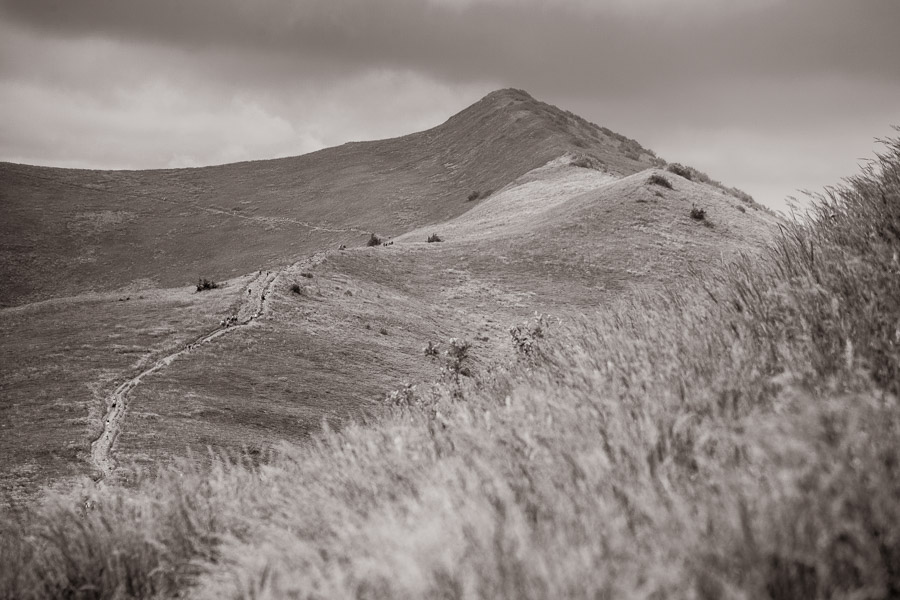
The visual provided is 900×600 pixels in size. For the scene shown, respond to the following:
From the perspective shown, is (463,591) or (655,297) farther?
(655,297)

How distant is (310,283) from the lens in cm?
2539

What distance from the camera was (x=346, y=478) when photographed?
4172mm

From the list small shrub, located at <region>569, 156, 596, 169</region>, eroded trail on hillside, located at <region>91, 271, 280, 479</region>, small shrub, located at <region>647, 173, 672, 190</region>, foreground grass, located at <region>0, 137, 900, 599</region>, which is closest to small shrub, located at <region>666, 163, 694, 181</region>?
small shrub, located at <region>647, 173, 672, 190</region>

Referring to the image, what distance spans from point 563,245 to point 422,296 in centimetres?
785

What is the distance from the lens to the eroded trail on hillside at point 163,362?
1317cm

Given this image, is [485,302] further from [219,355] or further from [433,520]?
[433,520]

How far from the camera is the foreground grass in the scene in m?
2.23

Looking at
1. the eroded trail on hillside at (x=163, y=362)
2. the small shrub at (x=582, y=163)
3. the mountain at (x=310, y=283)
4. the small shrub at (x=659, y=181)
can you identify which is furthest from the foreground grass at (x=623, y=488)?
the small shrub at (x=582, y=163)

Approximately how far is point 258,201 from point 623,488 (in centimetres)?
7119

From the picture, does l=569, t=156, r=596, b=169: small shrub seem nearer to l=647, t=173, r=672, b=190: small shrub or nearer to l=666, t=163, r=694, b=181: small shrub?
l=666, t=163, r=694, b=181: small shrub

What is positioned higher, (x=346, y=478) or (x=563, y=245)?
(x=563, y=245)

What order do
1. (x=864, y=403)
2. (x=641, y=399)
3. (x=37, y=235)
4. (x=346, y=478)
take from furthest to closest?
(x=37, y=235), (x=346, y=478), (x=641, y=399), (x=864, y=403)

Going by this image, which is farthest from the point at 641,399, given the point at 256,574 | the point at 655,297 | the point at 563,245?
the point at 563,245

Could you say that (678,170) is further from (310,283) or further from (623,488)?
(623,488)
